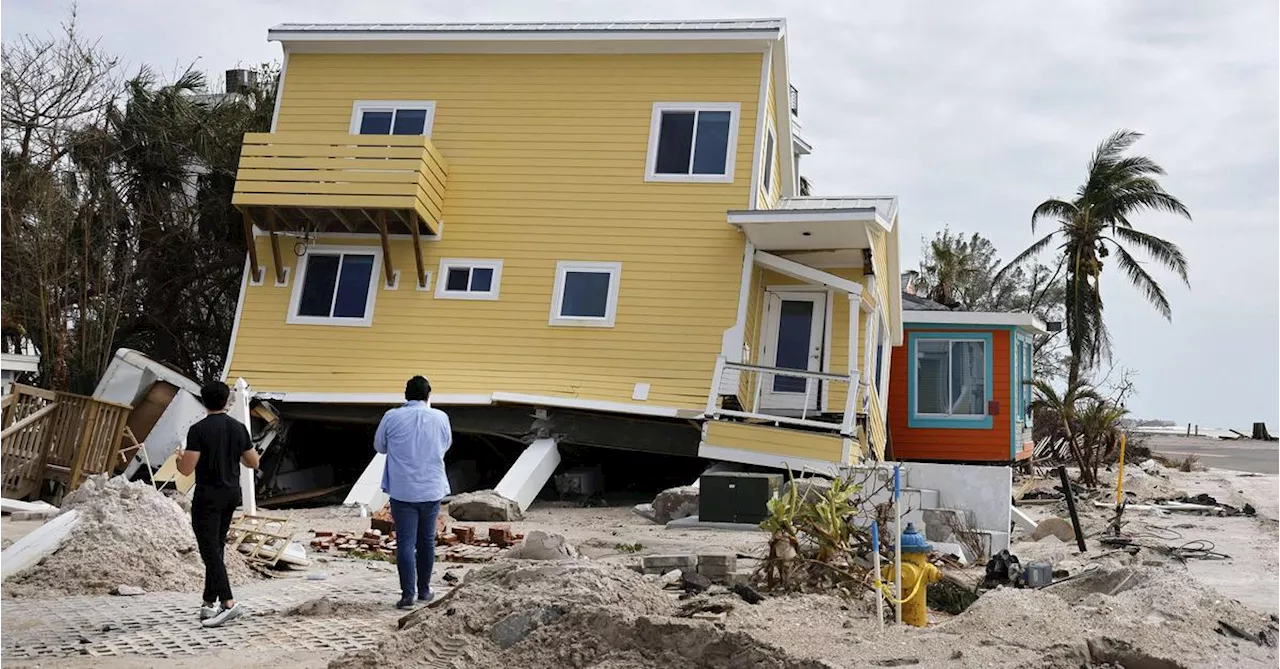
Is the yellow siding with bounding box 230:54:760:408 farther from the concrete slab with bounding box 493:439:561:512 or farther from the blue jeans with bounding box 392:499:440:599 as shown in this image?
the blue jeans with bounding box 392:499:440:599

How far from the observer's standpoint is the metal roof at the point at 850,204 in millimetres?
17422

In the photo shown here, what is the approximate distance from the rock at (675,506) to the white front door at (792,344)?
4.42m

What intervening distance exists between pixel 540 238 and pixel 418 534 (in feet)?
35.2

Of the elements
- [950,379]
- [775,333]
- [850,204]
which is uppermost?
[850,204]

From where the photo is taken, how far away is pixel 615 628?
5930 millimetres

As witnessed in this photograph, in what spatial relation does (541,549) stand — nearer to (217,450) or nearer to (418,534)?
(418,534)

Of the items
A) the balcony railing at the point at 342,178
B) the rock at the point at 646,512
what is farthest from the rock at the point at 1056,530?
the balcony railing at the point at 342,178

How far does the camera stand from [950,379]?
21.2 m

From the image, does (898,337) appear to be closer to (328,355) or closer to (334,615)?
(328,355)

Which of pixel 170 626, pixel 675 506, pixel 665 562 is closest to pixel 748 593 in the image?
pixel 665 562

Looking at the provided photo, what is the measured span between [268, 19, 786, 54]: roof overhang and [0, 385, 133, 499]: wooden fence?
24.1 feet

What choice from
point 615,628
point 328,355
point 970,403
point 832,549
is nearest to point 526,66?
point 328,355

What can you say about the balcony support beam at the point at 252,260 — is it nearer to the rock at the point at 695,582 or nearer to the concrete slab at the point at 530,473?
the concrete slab at the point at 530,473

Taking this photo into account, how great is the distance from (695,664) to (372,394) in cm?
1293
